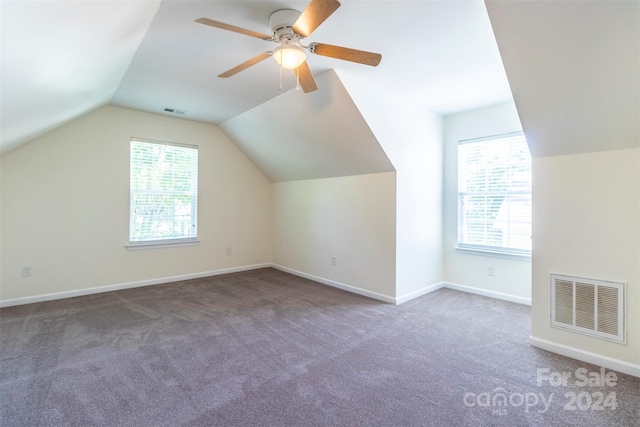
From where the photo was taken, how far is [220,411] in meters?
1.71

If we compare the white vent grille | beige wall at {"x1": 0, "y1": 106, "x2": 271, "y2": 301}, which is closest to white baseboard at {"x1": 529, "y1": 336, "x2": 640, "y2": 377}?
the white vent grille

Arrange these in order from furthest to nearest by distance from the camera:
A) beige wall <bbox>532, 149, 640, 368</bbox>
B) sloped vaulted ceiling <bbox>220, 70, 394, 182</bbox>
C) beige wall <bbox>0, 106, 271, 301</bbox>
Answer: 1. beige wall <bbox>0, 106, 271, 301</bbox>
2. sloped vaulted ceiling <bbox>220, 70, 394, 182</bbox>
3. beige wall <bbox>532, 149, 640, 368</bbox>

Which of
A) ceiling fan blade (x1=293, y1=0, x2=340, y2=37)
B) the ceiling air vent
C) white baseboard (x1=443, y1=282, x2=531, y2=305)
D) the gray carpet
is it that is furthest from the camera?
the ceiling air vent

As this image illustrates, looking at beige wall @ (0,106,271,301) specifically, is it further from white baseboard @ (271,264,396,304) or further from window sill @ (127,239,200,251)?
white baseboard @ (271,264,396,304)

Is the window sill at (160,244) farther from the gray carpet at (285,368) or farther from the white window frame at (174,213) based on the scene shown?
the gray carpet at (285,368)

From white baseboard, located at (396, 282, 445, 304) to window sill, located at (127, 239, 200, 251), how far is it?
10.9 ft

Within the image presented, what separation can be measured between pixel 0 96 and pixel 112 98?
200cm

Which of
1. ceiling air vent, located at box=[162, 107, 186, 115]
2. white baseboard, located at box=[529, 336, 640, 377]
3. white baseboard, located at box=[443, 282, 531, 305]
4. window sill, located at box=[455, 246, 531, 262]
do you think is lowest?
white baseboard, located at box=[529, 336, 640, 377]

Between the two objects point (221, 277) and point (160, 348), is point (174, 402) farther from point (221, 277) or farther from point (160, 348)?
point (221, 277)

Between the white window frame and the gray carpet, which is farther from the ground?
the white window frame

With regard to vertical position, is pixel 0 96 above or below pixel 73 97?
below

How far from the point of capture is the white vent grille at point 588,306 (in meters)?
2.11

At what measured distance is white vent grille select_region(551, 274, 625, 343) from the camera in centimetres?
211

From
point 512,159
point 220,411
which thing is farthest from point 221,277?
point 512,159
